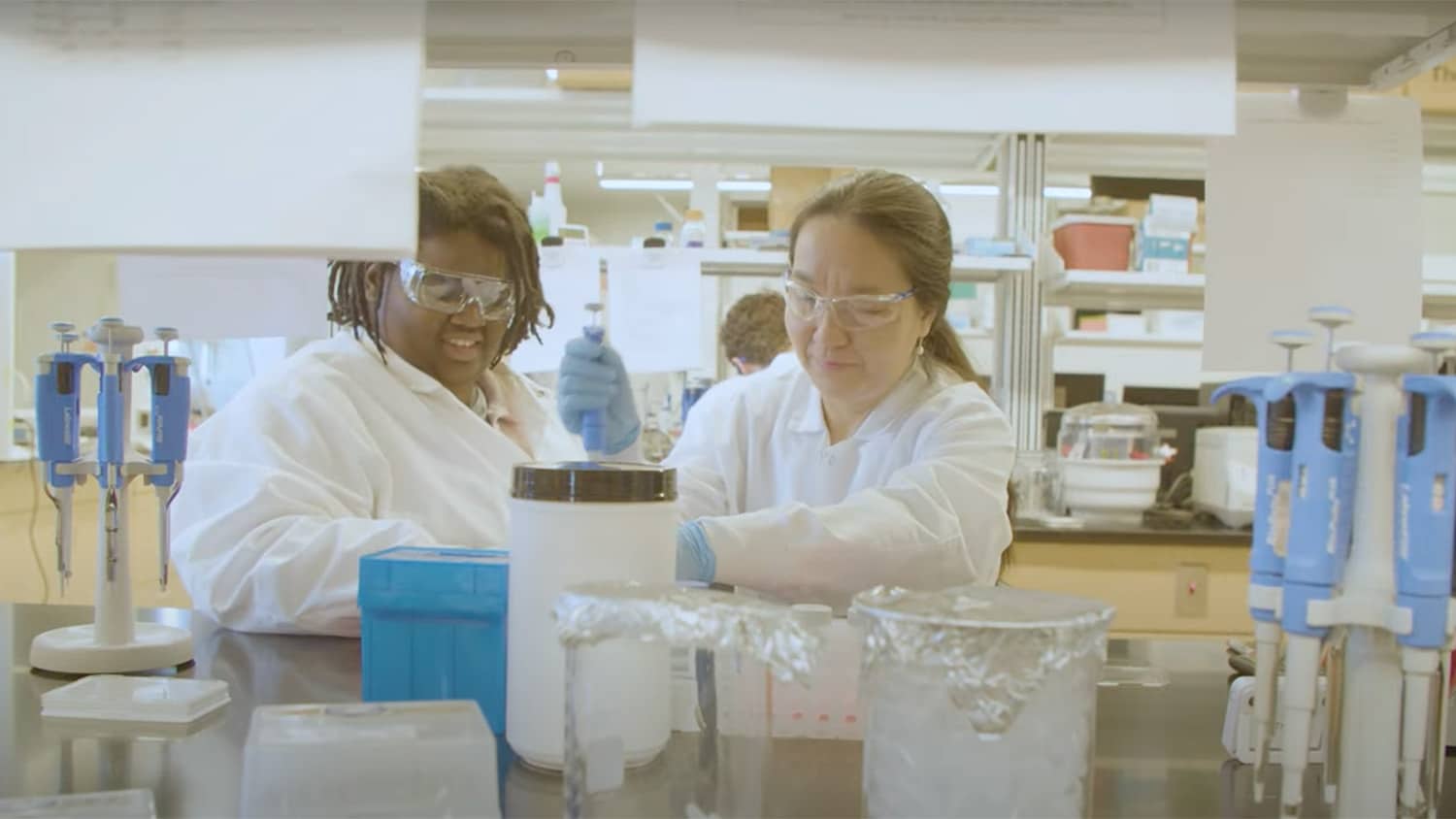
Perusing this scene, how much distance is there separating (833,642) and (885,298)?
2.80ft

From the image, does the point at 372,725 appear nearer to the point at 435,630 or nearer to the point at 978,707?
the point at 435,630

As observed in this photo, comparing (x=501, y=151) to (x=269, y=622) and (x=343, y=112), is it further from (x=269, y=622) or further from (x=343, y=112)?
(x=343, y=112)

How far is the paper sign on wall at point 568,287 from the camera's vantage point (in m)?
2.72

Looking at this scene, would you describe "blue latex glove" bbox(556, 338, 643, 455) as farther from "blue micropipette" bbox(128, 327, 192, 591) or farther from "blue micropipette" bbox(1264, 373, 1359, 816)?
"blue micropipette" bbox(1264, 373, 1359, 816)

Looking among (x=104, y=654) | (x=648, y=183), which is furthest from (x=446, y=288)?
(x=648, y=183)

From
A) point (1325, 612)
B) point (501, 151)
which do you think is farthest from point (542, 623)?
point (501, 151)

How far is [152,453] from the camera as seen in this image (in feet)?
3.29

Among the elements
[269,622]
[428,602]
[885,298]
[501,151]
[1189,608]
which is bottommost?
[1189,608]

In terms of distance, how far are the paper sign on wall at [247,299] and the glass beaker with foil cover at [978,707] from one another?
86 cm

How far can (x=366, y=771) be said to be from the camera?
0.60 metres

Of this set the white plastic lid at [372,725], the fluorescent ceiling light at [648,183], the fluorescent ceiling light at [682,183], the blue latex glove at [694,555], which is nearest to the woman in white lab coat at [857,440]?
A: the blue latex glove at [694,555]

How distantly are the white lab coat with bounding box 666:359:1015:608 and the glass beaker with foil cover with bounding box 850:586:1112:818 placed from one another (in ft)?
1.73

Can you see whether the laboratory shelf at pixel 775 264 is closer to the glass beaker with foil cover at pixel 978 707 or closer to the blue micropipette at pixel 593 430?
the blue micropipette at pixel 593 430

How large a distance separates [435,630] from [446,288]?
31.5 inches
